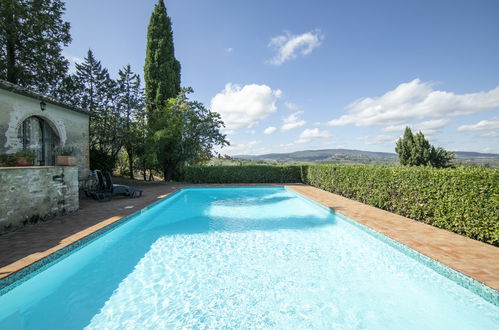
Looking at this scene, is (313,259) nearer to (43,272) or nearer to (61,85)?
(43,272)

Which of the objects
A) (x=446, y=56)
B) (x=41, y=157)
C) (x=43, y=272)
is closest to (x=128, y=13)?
(x=41, y=157)

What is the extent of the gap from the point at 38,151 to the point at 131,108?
8.67 meters

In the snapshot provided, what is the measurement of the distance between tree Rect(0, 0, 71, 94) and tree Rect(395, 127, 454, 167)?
114 feet

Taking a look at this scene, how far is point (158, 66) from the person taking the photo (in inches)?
741

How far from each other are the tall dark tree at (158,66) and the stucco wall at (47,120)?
7776 mm

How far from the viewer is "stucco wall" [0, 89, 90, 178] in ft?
24.9

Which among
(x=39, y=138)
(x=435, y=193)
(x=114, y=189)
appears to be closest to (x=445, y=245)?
(x=435, y=193)

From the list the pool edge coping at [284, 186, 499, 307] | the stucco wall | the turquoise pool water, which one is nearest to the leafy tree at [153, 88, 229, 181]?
the stucco wall

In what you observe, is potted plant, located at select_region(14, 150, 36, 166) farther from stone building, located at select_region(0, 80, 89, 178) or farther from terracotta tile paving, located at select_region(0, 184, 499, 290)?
stone building, located at select_region(0, 80, 89, 178)

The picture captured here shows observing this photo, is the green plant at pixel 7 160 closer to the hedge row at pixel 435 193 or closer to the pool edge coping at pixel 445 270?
the pool edge coping at pixel 445 270

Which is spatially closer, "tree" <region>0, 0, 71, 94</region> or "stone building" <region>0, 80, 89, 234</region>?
"stone building" <region>0, 80, 89, 234</region>

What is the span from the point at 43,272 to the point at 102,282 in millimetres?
884

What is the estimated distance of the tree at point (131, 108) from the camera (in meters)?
16.4

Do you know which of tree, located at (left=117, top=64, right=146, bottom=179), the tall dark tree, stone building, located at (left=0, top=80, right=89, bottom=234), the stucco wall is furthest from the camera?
the tall dark tree
